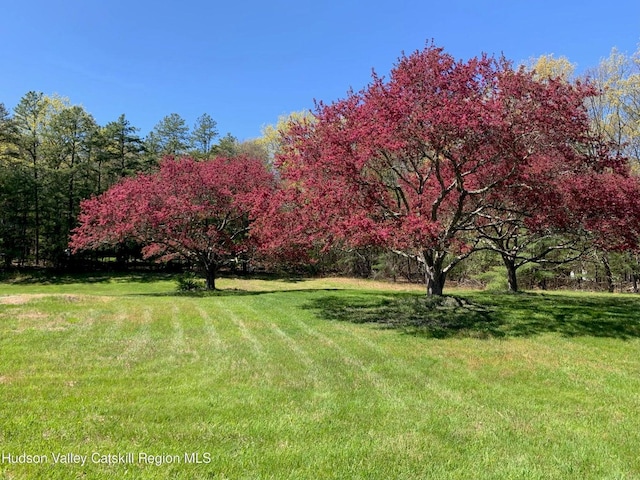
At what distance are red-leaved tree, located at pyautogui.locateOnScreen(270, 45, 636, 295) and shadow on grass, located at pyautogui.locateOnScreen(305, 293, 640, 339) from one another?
1.79 metres

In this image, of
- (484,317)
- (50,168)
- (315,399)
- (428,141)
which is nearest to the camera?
(315,399)

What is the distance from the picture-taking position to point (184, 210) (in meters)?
18.5

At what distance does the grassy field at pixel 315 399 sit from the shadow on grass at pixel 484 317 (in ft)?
0.36

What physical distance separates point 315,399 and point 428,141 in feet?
22.3

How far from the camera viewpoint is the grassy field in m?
3.54

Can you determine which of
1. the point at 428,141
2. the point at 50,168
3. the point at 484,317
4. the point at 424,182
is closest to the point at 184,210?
the point at 424,182

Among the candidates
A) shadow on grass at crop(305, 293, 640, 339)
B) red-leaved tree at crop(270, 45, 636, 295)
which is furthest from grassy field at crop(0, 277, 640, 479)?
red-leaved tree at crop(270, 45, 636, 295)

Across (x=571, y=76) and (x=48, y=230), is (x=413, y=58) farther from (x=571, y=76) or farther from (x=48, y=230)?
(x=48, y=230)

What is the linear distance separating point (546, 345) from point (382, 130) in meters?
5.70

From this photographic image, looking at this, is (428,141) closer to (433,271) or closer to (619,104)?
(433,271)

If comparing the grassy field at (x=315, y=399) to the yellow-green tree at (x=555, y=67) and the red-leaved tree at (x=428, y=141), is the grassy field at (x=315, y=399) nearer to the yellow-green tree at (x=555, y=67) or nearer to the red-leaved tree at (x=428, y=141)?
the red-leaved tree at (x=428, y=141)

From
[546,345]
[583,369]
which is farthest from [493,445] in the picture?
[546,345]

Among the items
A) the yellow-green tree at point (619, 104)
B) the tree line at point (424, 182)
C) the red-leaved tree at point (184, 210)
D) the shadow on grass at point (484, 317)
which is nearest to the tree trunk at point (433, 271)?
the tree line at point (424, 182)

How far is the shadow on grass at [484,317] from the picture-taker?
9.29 metres
